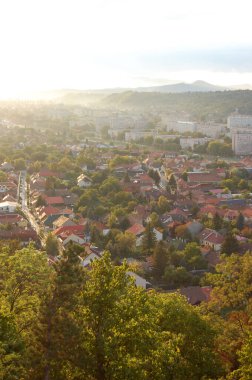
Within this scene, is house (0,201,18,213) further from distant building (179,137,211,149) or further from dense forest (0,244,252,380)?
distant building (179,137,211,149)

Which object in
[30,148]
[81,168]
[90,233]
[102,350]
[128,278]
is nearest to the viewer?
[102,350]

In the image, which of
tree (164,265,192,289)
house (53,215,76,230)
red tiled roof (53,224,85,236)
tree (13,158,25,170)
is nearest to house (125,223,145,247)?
red tiled roof (53,224,85,236)

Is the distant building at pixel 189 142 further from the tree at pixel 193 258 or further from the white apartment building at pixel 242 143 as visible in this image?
the tree at pixel 193 258

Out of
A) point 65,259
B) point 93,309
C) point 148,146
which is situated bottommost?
point 148,146

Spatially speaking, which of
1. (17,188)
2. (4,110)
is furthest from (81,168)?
(4,110)

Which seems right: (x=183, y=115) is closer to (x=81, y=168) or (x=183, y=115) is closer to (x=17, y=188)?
(x=81, y=168)

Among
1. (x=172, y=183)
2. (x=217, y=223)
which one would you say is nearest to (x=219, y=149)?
(x=172, y=183)

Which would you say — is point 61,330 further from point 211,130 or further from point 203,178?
point 211,130
